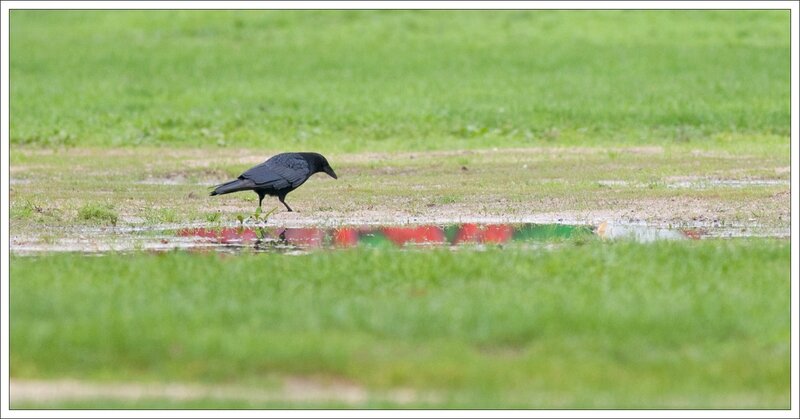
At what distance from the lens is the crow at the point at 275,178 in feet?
52.7

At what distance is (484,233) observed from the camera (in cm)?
1460

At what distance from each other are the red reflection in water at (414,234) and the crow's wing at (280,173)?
5.57 feet

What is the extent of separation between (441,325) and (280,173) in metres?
6.99

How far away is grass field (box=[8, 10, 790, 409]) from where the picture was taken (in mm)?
8961

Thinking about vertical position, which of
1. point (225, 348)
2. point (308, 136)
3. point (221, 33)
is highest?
point (221, 33)

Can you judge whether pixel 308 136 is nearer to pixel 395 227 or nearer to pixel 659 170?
pixel 659 170

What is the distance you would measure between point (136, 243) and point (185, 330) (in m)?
4.43

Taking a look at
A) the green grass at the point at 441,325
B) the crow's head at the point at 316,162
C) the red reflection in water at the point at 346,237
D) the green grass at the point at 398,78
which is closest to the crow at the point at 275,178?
the crow's head at the point at 316,162

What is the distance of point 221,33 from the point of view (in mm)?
43094

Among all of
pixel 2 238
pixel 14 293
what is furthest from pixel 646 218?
pixel 14 293

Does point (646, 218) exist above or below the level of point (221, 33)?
below

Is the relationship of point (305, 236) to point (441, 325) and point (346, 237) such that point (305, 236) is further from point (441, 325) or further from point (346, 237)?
point (441, 325)

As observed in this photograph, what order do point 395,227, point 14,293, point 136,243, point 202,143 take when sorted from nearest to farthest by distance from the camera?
point 14,293 → point 136,243 → point 395,227 → point 202,143

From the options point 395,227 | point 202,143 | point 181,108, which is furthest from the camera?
point 181,108
